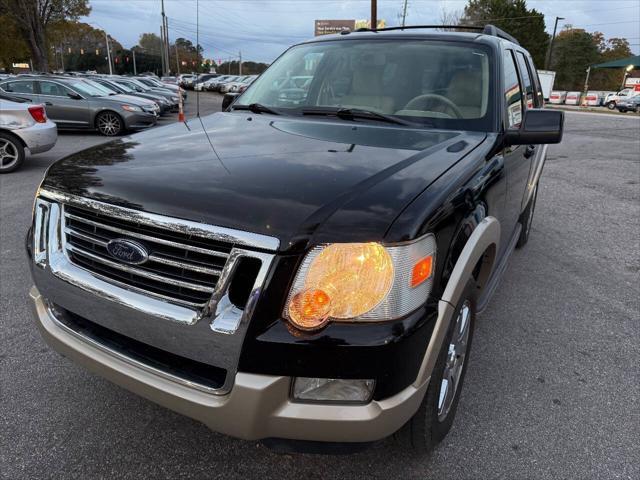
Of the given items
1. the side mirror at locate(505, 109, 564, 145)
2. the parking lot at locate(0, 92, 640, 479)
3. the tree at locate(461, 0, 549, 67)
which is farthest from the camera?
the tree at locate(461, 0, 549, 67)

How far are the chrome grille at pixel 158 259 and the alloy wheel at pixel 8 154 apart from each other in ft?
23.7

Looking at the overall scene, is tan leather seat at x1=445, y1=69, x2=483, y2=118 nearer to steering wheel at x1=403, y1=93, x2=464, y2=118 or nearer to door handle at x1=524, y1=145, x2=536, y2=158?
steering wheel at x1=403, y1=93, x2=464, y2=118

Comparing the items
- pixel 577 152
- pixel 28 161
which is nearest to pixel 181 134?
pixel 28 161

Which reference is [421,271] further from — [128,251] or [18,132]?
[18,132]

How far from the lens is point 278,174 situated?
194 centimetres

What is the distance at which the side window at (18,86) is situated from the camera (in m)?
12.4

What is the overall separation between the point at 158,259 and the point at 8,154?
25.6ft

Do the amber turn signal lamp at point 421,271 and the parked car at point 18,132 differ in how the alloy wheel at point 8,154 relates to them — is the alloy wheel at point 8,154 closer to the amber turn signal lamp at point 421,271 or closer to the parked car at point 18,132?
the parked car at point 18,132

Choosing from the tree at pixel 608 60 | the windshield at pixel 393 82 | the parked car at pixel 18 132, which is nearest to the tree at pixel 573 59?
the tree at pixel 608 60

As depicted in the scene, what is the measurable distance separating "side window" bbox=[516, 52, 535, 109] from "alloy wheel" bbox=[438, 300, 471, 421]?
2.25 metres

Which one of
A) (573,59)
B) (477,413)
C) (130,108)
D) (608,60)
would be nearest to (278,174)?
(477,413)

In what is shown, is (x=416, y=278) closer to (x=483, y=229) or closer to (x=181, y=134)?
(x=483, y=229)

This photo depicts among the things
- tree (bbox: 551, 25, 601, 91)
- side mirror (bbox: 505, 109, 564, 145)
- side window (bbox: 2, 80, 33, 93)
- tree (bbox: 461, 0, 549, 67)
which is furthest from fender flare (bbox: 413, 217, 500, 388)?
tree (bbox: 551, 25, 601, 91)

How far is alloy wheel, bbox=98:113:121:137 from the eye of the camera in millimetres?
12875
